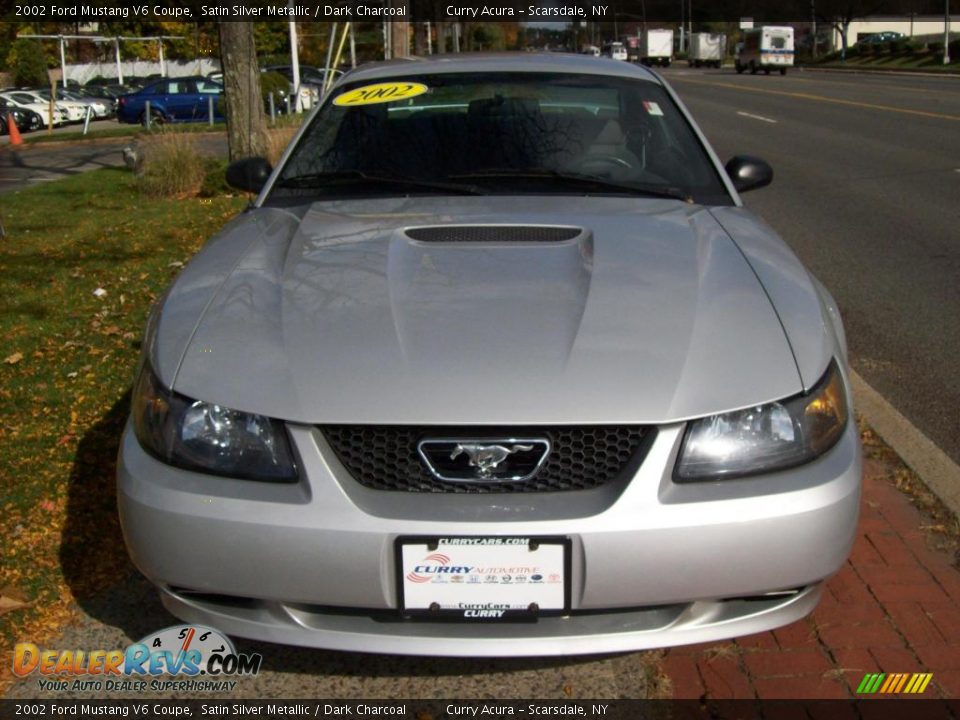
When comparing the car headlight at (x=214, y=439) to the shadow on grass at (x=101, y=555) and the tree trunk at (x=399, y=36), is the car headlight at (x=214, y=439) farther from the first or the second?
the tree trunk at (x=399, y=36)

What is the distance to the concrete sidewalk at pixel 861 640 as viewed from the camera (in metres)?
2.76

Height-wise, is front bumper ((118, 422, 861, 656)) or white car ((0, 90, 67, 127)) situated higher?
white car ((0, 90, 67, 127))

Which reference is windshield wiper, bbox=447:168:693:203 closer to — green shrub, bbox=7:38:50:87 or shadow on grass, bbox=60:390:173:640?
shadow on grass, bbox=60:390:173:640

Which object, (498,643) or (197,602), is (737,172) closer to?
(498,643)

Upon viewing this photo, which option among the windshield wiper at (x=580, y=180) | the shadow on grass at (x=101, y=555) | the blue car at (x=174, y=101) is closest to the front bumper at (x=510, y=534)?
the shadow on grass at (x=101, y=555)

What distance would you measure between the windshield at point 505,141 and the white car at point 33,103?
33.8 meters

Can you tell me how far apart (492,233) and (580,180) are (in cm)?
68

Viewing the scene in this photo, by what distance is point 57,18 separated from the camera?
29688 millimetres

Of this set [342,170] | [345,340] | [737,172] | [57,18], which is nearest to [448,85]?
[342,170]

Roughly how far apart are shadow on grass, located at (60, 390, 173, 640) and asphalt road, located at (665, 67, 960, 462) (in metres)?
3.08

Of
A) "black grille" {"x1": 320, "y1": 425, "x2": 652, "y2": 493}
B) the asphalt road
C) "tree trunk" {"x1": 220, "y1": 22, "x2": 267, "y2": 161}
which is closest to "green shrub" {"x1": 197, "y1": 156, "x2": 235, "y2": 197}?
"tree trunk" {"x1": 220, "y1": 22, "x2": 267, "y2": 161}

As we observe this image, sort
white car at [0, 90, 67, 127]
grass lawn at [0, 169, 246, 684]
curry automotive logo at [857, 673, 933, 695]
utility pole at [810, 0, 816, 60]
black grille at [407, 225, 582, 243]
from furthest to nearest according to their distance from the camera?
utility pole at [810, 0, 816, 60], white car at [0, 90, 67, 127], grass lawn at [0, 169, 246, 684], black grille at [407, 225, 582, 243], curry automotive logo at [857, 673, 933, 695]

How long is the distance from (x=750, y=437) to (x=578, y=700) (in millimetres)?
845

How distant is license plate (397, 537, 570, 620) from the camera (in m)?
2.31
